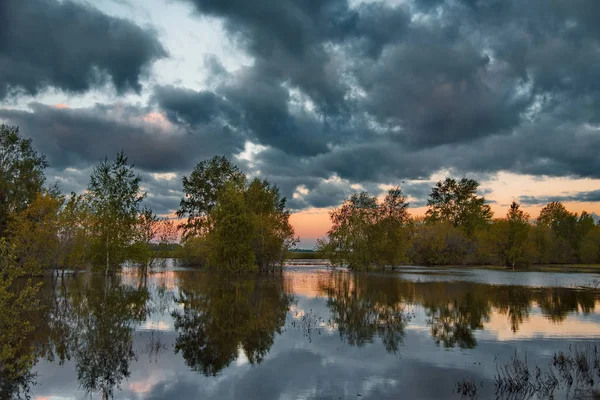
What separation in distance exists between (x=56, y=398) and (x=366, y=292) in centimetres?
3460

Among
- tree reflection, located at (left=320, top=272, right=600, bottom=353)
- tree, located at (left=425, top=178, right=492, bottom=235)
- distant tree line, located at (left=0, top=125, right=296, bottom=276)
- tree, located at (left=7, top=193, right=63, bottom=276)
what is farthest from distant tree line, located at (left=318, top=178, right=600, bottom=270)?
tree, located at (left=7, top=193, right=63, bottom=276)

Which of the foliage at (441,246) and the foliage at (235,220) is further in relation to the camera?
the foliage at (441,246)

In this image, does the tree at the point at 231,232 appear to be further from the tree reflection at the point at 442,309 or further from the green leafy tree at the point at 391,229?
the green leafy tree at the point at 391,229

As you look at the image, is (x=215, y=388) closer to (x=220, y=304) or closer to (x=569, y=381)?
(x=569, y=381)

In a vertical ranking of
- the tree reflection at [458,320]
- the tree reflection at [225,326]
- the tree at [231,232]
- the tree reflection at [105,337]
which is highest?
the tree at [231,232]

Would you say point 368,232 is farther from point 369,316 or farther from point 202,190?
point 369,316

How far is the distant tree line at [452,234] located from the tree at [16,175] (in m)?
56.8

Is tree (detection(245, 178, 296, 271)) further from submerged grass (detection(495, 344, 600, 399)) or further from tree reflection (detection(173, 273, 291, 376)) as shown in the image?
submerged grass (detection(495, 344, 600, 399))

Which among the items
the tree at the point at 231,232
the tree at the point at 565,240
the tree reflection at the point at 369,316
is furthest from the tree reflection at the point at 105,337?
the tree at the point at 565,240

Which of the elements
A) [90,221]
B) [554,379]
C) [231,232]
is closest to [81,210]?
[90,221]

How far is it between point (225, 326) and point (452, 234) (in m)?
116

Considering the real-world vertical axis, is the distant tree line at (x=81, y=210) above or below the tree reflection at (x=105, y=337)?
above

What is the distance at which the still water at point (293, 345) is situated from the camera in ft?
48.6

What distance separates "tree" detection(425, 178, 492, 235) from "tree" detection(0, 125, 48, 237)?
114 m
